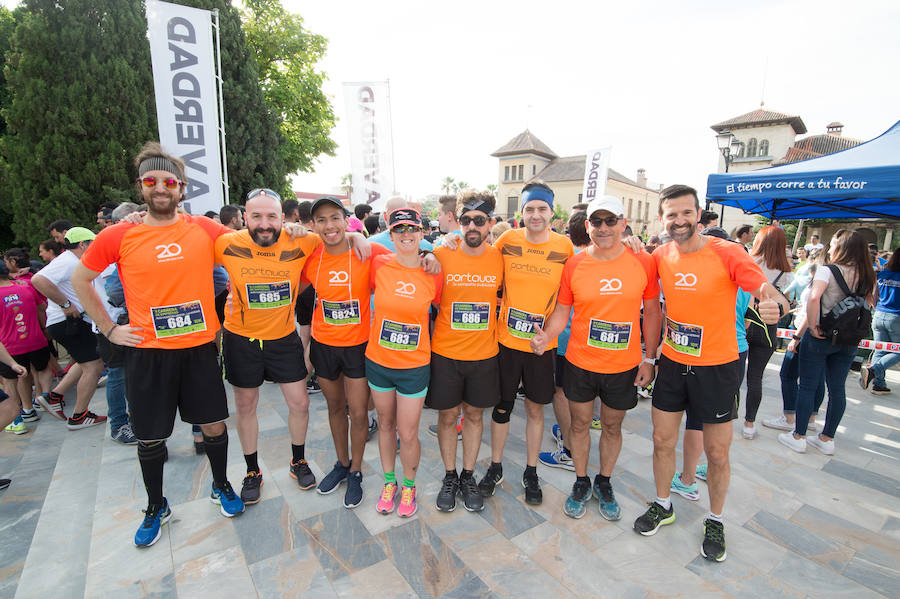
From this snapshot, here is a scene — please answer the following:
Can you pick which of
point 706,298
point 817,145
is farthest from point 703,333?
point 817,145

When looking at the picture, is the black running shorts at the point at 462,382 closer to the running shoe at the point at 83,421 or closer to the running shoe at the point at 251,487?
the running shoe at the point at 251,487

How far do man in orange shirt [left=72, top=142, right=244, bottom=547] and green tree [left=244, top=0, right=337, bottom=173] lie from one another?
46.3 feet

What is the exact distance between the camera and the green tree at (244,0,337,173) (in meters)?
16.0

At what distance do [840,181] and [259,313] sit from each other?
5.99 meters

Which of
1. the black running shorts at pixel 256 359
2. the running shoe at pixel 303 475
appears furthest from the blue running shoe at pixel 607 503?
the black running shorts at pixel 256 359

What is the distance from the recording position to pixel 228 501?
289 centimetres

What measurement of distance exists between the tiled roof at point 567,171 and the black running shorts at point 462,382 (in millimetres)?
58363

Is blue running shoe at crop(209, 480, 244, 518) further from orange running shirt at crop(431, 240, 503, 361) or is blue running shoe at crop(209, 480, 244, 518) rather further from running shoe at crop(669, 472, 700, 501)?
running shoe at crop(669, 472, 700, 501)

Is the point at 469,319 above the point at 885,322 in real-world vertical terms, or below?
above

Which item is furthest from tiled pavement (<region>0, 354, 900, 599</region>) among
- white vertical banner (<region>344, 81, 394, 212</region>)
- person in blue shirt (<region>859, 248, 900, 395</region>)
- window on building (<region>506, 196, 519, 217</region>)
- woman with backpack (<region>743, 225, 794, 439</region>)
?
window on building (<region>506, 196, 519, 217</region>)

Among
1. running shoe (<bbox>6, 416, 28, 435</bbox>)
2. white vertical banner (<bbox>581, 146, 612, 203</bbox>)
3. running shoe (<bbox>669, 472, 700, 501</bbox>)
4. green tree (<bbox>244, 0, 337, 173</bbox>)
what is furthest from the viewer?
green tree (<bbox>244, 0, 337, 173</bbox>)

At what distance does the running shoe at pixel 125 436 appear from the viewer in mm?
3811

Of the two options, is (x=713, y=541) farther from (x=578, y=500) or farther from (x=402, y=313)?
(x=402, y=313)

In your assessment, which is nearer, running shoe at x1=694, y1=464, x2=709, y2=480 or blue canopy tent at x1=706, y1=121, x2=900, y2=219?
running shoe at x1=694, y1=464, x2=709, y2=480
